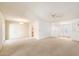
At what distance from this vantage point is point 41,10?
216cm

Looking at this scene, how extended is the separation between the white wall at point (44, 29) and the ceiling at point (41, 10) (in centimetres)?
9

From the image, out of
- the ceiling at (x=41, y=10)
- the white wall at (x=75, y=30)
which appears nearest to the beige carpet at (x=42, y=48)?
the white wall at (x=75, y=30)

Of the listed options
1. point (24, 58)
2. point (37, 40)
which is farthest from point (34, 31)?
point (24, 58)

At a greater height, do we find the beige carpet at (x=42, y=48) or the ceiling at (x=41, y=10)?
the ceiling at (x=41, y=10)

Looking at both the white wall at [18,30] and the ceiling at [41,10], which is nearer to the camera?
the ceiling at [41,10]

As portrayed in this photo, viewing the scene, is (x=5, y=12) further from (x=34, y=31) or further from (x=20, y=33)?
A: (x=34, y=31)

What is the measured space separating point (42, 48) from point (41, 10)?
0.75 metres

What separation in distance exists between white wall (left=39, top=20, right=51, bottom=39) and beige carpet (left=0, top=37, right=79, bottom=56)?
14 centimetres

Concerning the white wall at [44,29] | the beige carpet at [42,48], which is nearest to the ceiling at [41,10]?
the white wall at [44,29]

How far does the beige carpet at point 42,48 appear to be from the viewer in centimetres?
213

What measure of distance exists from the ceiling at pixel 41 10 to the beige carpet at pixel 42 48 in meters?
0.49

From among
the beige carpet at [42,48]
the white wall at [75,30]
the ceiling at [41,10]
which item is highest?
the ceiling at [41,10]

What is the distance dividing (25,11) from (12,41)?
0.65 metres

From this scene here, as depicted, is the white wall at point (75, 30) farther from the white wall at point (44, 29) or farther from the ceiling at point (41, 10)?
the white wall at point (44, 29)
